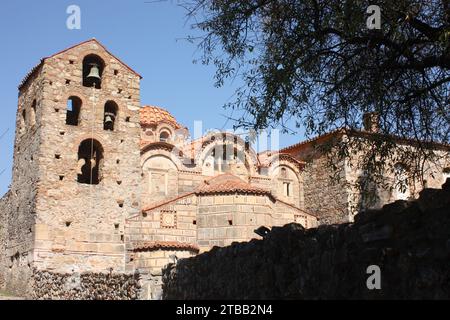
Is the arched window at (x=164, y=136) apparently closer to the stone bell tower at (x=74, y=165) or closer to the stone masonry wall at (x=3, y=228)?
the stone bell tower at (x=74, y=165)

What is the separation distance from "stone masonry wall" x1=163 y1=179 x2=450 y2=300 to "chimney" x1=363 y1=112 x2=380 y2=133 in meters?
2.72

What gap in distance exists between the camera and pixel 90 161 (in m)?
19.9

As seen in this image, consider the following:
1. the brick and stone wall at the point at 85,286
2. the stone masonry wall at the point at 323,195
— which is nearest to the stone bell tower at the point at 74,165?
the brick and stone wall at the point at 85,286

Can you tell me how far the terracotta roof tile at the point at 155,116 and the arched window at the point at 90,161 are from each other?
6.30 m

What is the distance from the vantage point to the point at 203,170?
878 inches

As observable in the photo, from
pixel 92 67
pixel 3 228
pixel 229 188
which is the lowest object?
pixel 3 228

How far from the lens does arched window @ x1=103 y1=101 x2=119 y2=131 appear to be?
1928cm

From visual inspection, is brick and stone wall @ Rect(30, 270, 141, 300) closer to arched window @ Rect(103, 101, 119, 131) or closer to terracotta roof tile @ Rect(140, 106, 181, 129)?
arched window @ Rect(103, 101, 119, 131)

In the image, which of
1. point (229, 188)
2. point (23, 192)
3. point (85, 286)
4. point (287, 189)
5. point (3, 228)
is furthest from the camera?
point (287, 189)

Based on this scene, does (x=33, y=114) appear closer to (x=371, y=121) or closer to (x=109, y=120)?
(x=109, y=120)

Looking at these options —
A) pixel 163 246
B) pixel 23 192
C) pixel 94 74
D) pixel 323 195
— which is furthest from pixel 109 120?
pixel 323 195

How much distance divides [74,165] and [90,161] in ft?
6.42

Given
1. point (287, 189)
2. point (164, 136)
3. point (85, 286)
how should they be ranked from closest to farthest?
point (85, 286) → point (287, 189) → point (164, 136)

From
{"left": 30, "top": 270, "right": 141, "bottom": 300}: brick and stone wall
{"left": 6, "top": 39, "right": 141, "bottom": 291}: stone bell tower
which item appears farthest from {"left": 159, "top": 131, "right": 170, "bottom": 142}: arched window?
{"left": 30, "top": 270, "right": 141, "bottom": 300}: brick and stone wall
